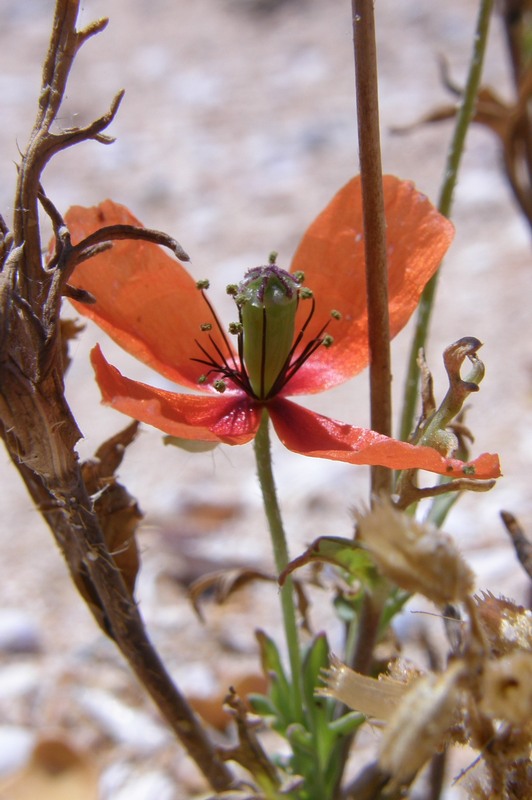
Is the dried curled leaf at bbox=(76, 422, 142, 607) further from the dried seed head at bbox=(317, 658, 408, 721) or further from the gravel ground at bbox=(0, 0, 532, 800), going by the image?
the dried seed head at bbox=(317, 658, 408, 721)

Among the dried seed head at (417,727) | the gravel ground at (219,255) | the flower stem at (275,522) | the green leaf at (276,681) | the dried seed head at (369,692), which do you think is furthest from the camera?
the gravel ground at (219,255)

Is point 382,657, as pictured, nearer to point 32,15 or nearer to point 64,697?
point 64,697

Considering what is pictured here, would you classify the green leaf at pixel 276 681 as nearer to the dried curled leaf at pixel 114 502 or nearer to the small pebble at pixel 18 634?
the dried curled leaf at pixel 114 502

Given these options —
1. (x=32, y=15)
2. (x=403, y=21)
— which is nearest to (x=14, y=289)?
(x=403, y=21)

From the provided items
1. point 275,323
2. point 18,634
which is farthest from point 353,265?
point 18,634

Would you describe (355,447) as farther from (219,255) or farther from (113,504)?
(219,255)

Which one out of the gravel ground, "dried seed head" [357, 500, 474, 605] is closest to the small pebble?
the gravel ground

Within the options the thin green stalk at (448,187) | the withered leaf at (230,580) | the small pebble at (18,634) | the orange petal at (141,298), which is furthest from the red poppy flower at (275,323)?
the small pebble at (18,634)
